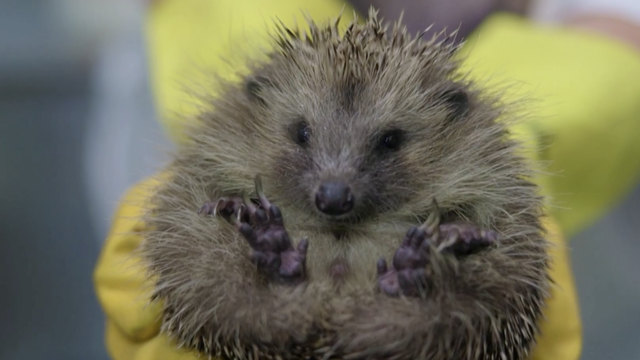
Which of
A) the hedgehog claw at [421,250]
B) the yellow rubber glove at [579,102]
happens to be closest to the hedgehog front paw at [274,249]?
the hedgehog claw at [421,250]

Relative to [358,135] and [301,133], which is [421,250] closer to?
[358,135]

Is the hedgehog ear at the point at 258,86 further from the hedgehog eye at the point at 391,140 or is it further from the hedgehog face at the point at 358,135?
the hedgehog eye at the point at 391,140

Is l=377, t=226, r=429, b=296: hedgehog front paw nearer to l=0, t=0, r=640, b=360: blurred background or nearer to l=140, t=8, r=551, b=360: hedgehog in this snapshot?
l=140, t=8, r=551, b=360: hedgehog

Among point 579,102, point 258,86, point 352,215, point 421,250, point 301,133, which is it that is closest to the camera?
point 421,250

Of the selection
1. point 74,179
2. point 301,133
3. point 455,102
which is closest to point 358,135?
point 301,133

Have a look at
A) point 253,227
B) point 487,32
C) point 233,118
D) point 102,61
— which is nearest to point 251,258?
point 253,227

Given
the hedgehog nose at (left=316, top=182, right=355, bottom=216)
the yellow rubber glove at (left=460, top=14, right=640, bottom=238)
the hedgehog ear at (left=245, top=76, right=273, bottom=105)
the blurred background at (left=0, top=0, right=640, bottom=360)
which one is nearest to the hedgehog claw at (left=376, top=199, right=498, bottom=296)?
the hedgehog nose at (left=316, top=182, right=355, bottom=216)
